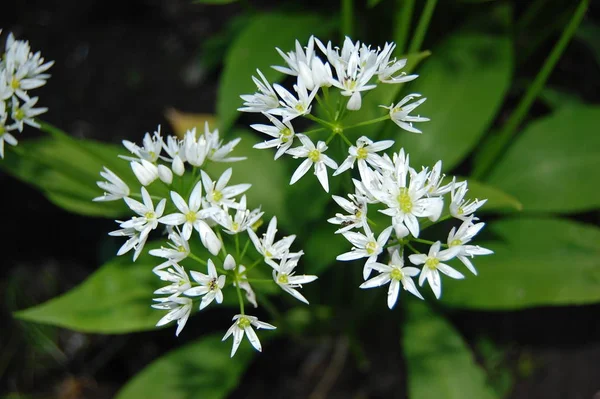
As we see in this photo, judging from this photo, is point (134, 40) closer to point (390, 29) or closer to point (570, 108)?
point (390, 29)

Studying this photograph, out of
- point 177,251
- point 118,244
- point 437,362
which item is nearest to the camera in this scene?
point 177,251

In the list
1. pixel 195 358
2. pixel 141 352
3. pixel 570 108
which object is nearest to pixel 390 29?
pixel 570 108

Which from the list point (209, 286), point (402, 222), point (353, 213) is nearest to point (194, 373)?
point (209, 286)

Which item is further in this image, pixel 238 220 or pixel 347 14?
pixel 347 14

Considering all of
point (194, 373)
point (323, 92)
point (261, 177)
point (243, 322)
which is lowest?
point (194, 373)

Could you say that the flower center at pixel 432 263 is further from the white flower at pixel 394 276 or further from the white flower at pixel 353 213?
the white flower at pixel 353 213

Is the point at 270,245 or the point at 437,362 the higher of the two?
the point at 270,245

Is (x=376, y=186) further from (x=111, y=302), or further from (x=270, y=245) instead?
(x=111, y=302)
